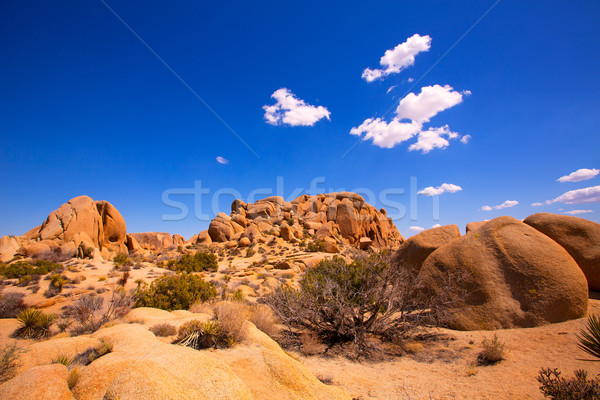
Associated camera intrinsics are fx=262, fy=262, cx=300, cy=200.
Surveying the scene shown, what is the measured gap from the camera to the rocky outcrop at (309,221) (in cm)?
3319

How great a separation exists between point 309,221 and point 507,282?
1242 inches

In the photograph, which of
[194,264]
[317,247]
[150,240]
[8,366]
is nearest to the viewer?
[8,366]

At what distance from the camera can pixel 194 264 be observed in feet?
61.9

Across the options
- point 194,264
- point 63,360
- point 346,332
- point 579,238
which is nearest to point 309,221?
point 194,264

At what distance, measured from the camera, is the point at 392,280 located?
786cm

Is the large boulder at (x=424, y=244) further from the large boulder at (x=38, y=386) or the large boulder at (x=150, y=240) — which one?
the large boulder at (x=150, y=240)

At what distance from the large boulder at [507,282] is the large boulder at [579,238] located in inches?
69.1

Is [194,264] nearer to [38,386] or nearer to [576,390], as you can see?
[38,386]

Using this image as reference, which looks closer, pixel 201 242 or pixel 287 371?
pixel 287 371

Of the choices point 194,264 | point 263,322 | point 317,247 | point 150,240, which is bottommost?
point 263,322

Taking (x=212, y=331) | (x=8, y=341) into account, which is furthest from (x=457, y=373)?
(x=8, y=341)

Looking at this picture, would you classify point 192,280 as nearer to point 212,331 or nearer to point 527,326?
point 212,331

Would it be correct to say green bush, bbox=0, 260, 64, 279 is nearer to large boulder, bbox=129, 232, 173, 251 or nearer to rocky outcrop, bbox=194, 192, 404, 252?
rocky outcrop, bbox=194, 192, 404, 252

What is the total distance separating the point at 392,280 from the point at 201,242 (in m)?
30.9
